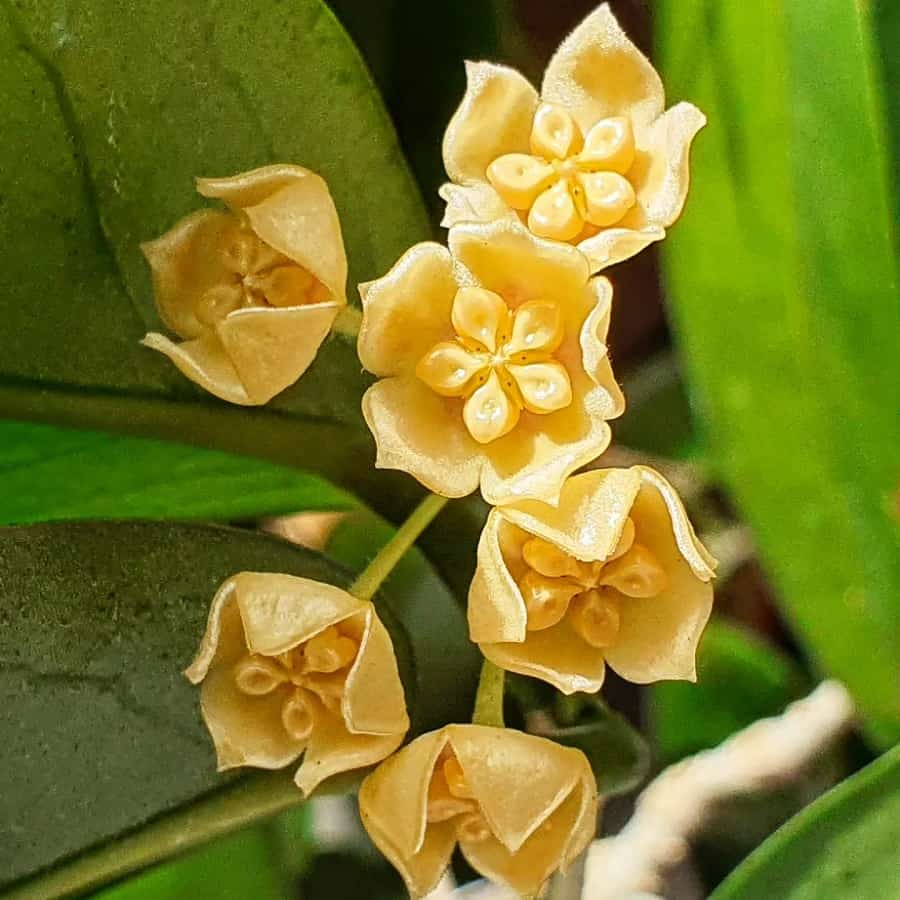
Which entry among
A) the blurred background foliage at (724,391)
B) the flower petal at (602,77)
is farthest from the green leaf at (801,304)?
the flower petal at (602,77)

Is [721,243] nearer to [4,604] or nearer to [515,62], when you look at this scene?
[515,62]

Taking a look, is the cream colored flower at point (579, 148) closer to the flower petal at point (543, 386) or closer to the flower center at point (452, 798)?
the flower petal at point (543, 386)

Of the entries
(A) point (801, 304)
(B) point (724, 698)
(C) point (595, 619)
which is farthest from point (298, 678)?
(B) point (724, 698)

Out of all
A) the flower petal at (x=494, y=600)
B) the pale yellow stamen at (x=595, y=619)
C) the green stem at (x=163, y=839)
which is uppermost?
the flower petal at (x=494, y=600)

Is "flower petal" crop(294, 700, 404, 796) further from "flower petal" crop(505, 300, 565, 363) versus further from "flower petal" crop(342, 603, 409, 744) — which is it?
"flower petal" crop(505, 300, 565, 363)

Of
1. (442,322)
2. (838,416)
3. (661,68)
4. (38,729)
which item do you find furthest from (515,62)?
(38,729)
